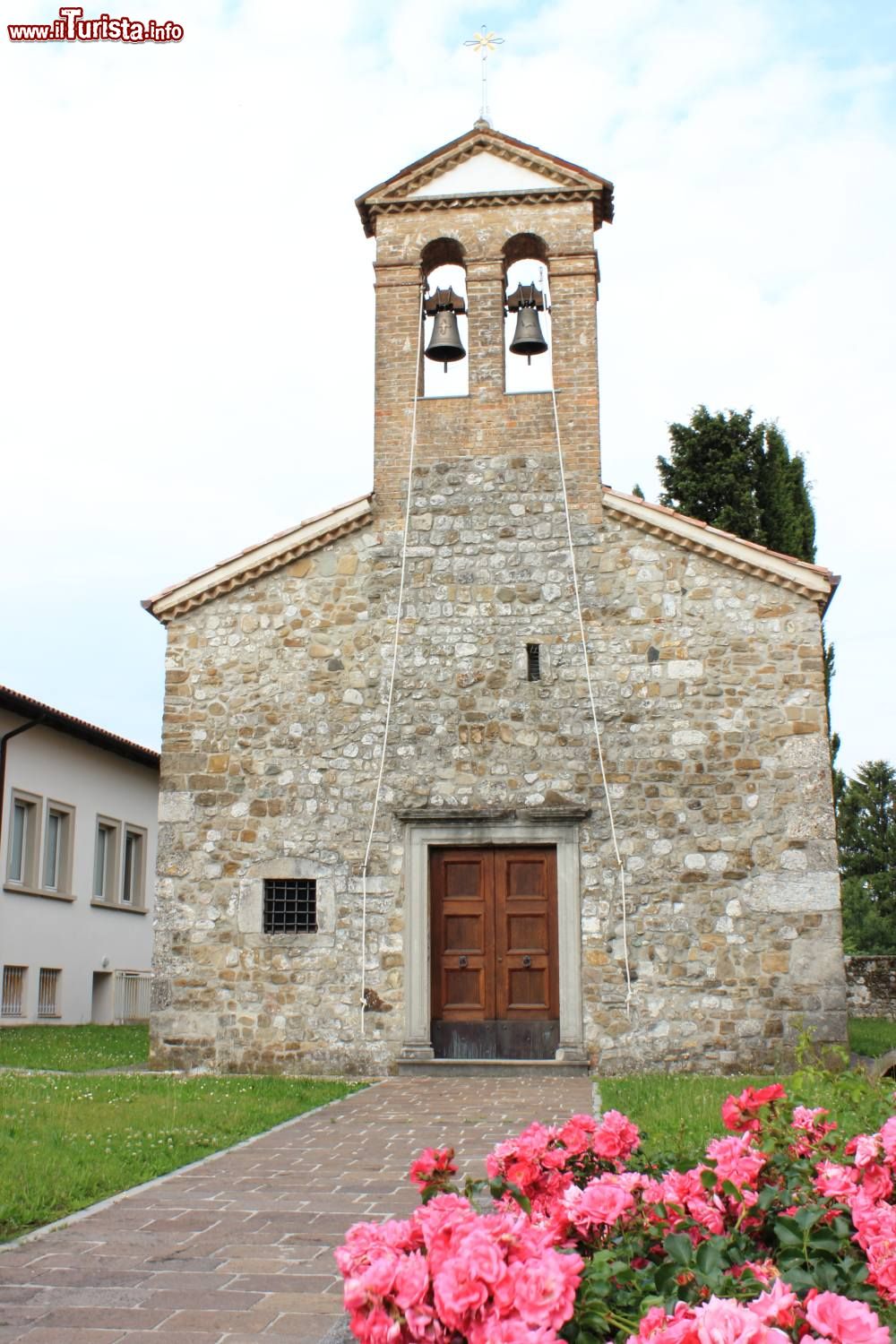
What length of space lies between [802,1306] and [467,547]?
10.2 m

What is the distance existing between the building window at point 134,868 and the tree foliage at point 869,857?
95.0ft

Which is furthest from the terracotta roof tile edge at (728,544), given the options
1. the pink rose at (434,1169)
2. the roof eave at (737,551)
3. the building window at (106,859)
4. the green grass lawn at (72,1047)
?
the building window at (106,859)

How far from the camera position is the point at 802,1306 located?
232 cm

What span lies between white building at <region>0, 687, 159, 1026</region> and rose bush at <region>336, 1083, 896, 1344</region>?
1341cm

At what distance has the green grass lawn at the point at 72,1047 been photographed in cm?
1179

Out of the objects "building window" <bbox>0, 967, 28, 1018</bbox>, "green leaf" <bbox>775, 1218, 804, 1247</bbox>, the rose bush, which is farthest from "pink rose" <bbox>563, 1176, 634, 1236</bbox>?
"building window" <bbox>0, 967, 28, 1018</bbox>

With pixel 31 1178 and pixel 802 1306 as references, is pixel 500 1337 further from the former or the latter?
pixel 31 1178

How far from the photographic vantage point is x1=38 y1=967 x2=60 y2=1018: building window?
57.5ft

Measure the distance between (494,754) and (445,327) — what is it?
4362mm

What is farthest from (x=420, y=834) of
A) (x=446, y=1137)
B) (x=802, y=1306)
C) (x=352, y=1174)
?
(x=802, y=1306)

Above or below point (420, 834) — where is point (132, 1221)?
below

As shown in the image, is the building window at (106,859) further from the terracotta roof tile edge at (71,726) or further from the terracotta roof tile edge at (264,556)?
the terracotta roof tile edge at (264,556)

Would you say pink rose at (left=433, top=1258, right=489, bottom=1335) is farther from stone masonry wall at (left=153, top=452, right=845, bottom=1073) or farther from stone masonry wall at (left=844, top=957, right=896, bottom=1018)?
stone masonry wall at (left=844, top=957, right=896, bottom=1018)

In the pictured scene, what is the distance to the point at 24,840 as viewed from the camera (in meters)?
17.4
